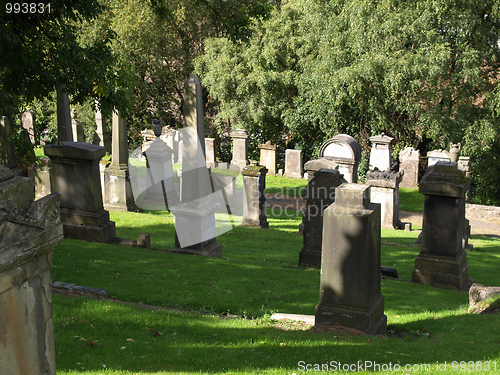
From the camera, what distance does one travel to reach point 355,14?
71.1ft

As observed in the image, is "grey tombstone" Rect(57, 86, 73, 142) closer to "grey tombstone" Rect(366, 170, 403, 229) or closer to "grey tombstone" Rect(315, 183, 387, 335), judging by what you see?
"grey tombstone" Rect(315, 183, 387, 335)

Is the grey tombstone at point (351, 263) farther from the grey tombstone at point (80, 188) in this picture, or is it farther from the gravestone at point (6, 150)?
the gravestone at point (6, 150)

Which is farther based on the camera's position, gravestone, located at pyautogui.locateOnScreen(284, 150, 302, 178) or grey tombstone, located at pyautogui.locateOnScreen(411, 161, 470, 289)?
gravestone, located at pyautogui.locateOnScreen(284, 150, 302, 178)

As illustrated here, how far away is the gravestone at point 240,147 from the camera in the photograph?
23.9 meters

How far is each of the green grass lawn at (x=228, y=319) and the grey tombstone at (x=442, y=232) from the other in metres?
0.44

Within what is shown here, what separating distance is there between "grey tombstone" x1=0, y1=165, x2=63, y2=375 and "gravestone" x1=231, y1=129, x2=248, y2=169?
815 inches

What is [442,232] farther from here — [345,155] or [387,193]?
[345,155]

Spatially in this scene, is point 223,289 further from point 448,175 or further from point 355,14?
point 355,14

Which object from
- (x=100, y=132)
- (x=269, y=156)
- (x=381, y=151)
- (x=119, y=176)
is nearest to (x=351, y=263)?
(x=119, y=176)

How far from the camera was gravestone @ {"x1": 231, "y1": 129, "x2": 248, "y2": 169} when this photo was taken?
941 inches

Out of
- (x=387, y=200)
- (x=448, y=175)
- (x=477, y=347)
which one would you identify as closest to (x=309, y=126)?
(x=387, y=200)

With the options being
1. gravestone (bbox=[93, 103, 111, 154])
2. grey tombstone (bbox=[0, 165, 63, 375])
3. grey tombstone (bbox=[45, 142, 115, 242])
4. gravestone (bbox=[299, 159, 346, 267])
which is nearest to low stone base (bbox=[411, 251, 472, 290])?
gravestone (bbox=[299, 159, 346, 267])

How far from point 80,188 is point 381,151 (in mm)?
14401

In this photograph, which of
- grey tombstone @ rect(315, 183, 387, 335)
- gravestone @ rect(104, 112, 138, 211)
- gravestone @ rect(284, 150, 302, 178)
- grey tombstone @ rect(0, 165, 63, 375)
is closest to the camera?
grey tombstone @ rect(0, 165, 63, 375)
